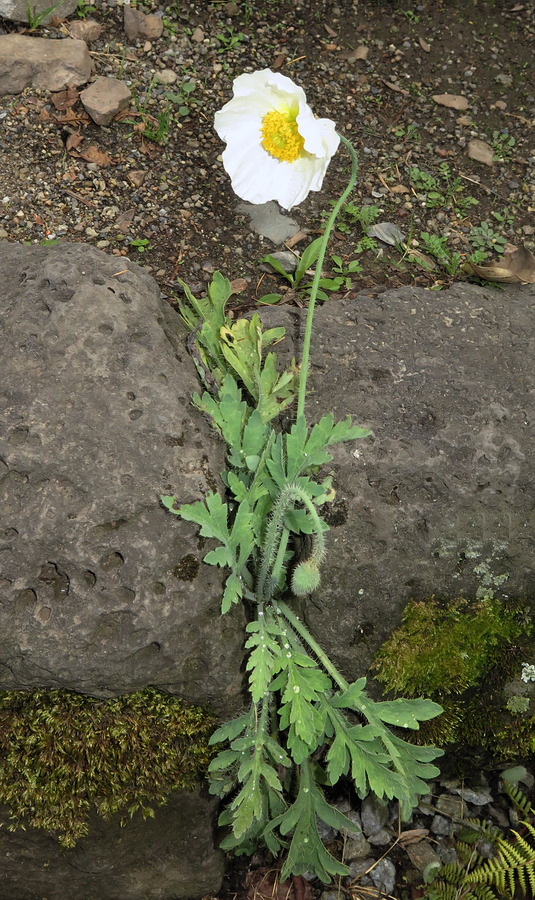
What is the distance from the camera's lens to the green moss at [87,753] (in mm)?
2441

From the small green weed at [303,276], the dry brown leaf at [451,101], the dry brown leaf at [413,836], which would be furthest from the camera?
the dry brown leaf at [451,101]

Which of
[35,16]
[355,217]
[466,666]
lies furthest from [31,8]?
[466,666]

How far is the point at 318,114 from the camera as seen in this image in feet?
13.9

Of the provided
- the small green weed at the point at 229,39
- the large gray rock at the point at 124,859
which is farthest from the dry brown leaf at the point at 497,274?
the large gray rock at the point at 124,859

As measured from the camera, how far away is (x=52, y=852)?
104 inches

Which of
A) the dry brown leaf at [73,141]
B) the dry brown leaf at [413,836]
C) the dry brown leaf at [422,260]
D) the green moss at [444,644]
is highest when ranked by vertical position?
the dry brown leaf at [73,141]

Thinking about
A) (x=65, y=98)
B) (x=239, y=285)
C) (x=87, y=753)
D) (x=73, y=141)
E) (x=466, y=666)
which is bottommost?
(x=87, y=753)

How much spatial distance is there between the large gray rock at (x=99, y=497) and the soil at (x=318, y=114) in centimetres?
108

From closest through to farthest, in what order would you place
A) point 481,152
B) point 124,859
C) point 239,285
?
1. point 124,859
2. point 239,285
3. point 481,152

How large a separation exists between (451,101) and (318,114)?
93cm

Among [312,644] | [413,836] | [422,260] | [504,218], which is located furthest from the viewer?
[504,218]

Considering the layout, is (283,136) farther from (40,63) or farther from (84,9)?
(84,9)

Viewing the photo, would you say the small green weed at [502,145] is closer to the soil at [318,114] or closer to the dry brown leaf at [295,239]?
the soil at [318,114]

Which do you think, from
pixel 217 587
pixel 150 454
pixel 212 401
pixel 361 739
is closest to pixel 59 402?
pixel 150 454
